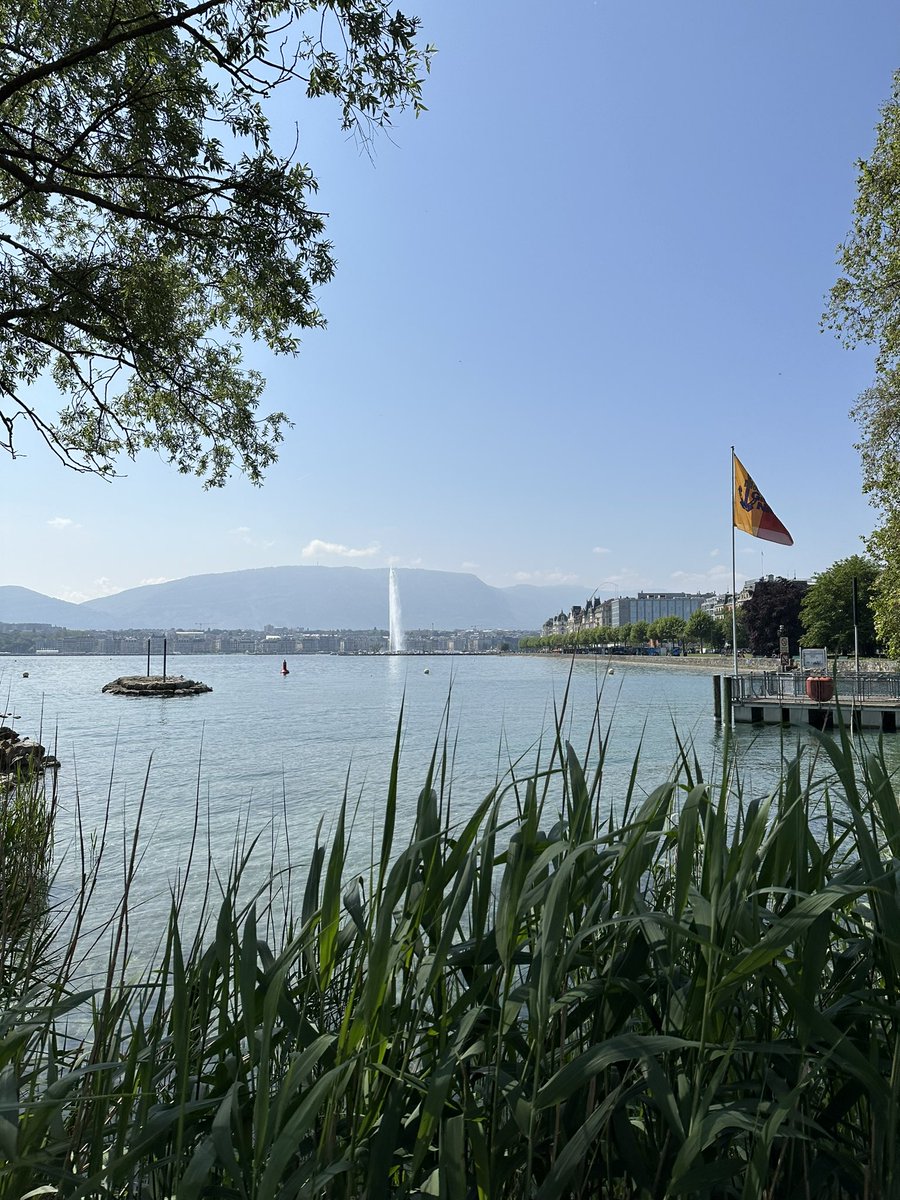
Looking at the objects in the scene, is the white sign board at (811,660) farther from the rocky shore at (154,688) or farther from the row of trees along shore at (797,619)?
the rocky shore at (154,688)

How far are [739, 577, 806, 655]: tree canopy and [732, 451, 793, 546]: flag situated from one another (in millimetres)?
58540

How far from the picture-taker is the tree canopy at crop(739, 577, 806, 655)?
81.6 meters

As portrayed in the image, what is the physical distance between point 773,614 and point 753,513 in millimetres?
61605

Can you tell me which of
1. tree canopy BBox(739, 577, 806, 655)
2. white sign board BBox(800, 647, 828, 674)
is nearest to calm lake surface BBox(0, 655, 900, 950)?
white sign board BBox(800, 647, 828, 674)

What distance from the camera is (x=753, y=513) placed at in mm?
26203

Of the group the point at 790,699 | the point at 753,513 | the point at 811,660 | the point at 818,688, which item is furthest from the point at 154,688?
the point at 818,688

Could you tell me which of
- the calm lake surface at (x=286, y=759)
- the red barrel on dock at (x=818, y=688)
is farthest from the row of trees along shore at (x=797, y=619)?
the calm lake surface at (x=286, y=759)

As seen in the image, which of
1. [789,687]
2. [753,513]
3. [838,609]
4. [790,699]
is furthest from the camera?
[838,609]

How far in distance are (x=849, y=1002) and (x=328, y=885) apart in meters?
1.15

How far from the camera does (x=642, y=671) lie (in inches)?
3868

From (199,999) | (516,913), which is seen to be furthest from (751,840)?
(199,999)

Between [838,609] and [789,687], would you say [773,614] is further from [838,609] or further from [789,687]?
[789,687]

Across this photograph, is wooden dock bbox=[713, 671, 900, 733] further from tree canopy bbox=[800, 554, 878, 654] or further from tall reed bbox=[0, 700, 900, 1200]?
tree canopy bbox=[800, 554, 878, 654]

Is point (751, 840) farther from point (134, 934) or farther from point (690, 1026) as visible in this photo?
point (134, 934)
